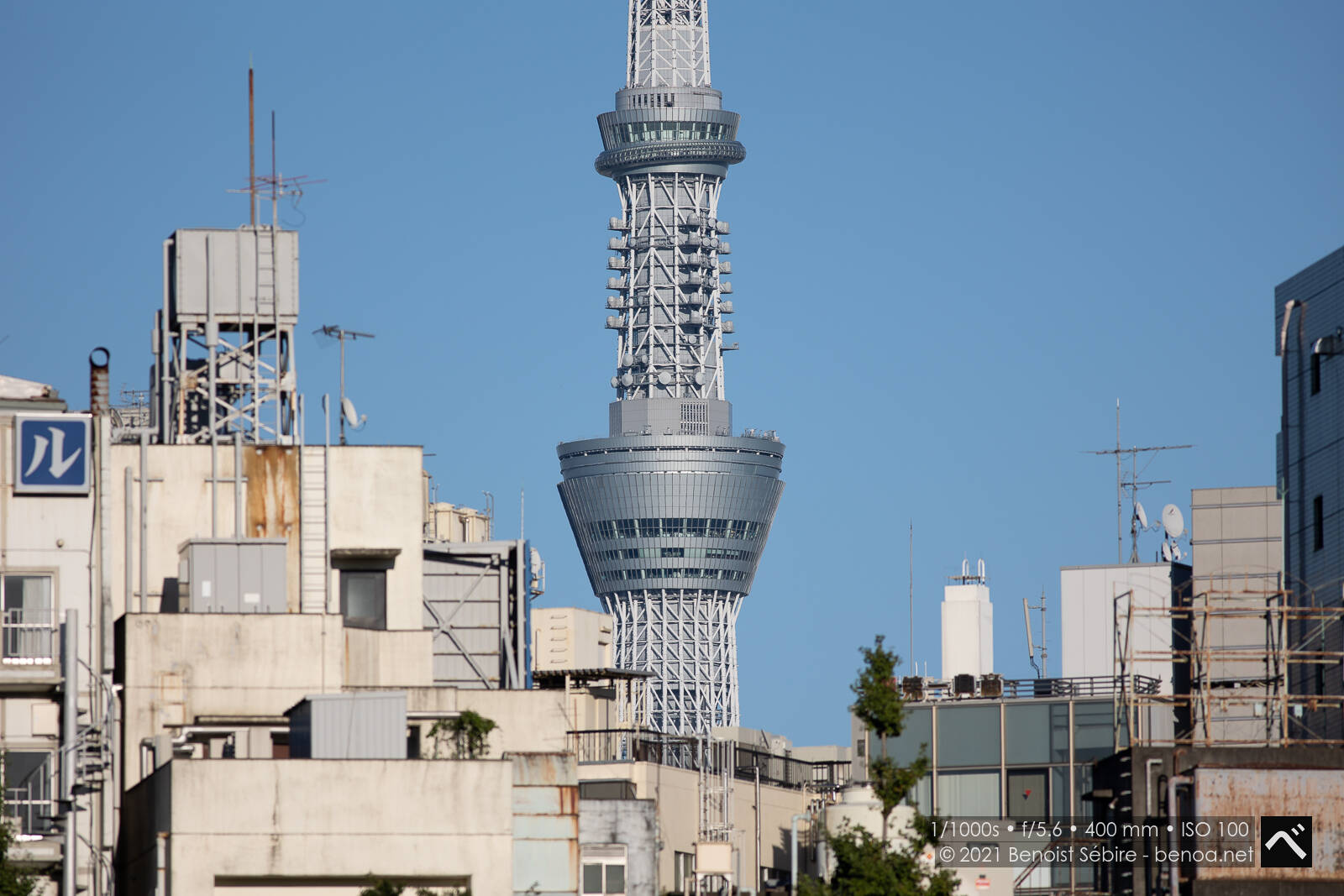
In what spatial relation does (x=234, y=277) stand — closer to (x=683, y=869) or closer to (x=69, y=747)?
(x=69, y=747)

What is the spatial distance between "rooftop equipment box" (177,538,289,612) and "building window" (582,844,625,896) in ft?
38.2

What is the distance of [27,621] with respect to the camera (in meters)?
64.2

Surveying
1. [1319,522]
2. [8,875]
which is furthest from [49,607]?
[1319,522]

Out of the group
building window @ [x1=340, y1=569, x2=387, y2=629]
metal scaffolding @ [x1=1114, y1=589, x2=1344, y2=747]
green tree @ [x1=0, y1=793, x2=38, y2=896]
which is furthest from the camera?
building window @ [x1=340, y1=569, x2=387, y2=629]

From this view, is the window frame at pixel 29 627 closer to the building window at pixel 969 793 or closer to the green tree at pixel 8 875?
the green tree at pixel 8 875

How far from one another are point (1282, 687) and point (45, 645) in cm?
3502

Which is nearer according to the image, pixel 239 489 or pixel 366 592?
pixel 239 489

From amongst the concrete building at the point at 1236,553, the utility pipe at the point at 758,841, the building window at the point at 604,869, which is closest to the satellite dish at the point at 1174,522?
the concrete building at the point at 1236,553

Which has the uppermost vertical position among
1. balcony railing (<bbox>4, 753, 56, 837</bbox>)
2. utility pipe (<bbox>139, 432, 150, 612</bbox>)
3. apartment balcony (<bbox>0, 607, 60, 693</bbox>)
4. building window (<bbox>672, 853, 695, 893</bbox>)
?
utility pipe (<bbox>139, 432, 150, 612</bbox>)

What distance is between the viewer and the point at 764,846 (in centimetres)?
9825

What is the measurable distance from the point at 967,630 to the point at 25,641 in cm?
6154

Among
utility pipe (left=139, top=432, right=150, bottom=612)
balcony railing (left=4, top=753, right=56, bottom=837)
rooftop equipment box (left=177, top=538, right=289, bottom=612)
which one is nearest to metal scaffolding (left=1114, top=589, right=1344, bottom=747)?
rooftop equipment box (left=177, top=538, right=289, bottom=612)

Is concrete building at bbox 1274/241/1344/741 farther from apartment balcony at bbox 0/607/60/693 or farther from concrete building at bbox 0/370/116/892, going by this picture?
apartment balcony at bbox 0/607/60/693

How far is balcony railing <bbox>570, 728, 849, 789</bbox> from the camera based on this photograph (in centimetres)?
9250
